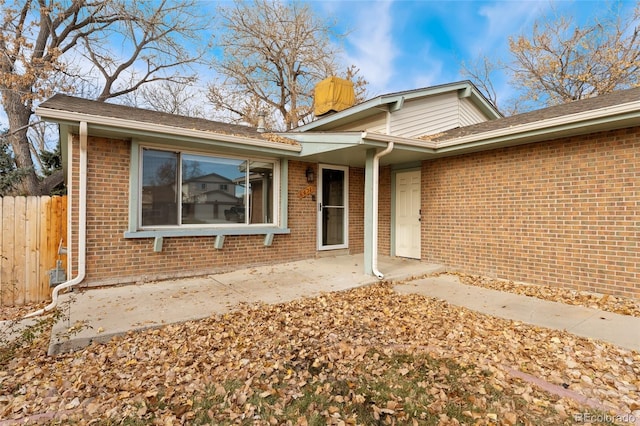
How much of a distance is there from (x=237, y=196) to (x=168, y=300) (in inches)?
102

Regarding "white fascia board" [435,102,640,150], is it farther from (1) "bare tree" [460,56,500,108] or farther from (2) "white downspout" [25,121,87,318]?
(1) "bare tree" [460,56,500,108]

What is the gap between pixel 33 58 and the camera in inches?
428

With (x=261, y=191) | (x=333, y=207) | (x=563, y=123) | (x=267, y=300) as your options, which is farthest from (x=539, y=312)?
(x=261, y=191)

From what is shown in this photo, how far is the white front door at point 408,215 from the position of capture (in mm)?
7520

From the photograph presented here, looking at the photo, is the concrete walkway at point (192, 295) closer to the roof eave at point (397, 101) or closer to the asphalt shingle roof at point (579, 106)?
the asphalt shingle roof at point (579, 106)

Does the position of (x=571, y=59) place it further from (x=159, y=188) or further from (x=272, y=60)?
(x=159, y=188)

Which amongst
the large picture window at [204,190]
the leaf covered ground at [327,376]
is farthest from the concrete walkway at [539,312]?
the large picture window at [204,190]

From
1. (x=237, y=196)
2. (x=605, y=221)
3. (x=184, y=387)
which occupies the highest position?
(x=237, y=196)

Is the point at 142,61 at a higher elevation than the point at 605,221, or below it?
higher

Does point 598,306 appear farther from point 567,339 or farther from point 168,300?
point 168,300

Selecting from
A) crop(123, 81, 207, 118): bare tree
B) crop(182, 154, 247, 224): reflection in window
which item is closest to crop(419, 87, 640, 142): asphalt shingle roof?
crop(182, 154, 247, 224): reflection in window

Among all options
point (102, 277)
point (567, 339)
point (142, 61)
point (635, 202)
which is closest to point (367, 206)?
point (567, 339)

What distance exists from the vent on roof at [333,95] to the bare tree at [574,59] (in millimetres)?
12449

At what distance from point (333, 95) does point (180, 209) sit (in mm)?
5625
